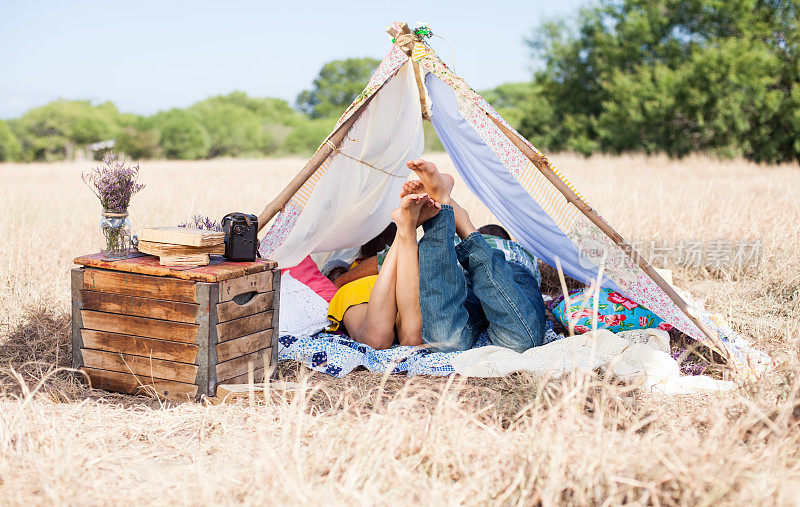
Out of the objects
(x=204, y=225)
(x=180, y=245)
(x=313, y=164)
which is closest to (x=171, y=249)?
(x=180, y=245)

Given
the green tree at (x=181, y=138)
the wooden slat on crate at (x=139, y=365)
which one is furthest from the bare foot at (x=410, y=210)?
the green tree at (x=181, y=138)

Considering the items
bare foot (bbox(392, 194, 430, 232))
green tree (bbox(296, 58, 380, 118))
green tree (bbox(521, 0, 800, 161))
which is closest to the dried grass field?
bare foot (bbox(392, 194, 430, 232))

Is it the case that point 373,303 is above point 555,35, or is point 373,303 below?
below

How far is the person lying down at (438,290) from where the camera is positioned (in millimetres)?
2846

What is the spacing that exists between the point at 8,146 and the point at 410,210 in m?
37.5

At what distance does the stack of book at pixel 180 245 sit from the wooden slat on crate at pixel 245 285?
152 mm

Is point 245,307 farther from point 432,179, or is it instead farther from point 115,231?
point 432,179

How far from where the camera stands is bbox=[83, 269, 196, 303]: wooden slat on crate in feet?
7.90

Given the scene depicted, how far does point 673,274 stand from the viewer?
4527 millimetres

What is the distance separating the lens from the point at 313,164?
2984mm

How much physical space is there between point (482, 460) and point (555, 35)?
75.9 feet

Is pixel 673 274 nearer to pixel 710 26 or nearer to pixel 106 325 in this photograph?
pixel 106 325

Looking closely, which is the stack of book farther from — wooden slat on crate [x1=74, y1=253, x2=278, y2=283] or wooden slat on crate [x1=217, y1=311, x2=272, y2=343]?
wooden slat on crate [x1=217, y1=311, x2=272, y2=343]

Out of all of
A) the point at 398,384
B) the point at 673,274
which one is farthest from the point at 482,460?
the point at 673,274
